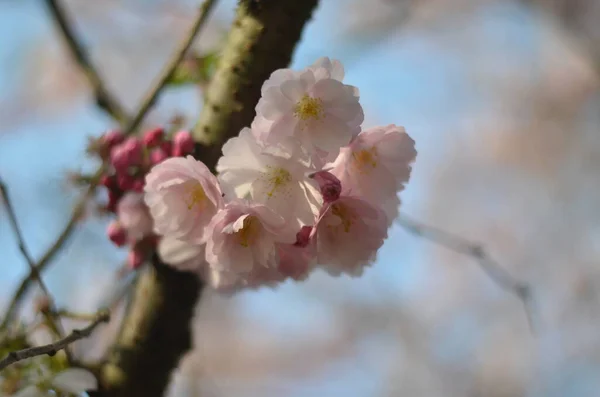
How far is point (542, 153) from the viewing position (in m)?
3.00

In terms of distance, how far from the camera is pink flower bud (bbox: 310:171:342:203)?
43 cm

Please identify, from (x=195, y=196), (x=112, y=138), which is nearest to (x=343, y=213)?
(x=195, y=196)

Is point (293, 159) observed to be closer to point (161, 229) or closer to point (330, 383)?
point (161, 229)

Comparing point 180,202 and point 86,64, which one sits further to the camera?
point 86,64

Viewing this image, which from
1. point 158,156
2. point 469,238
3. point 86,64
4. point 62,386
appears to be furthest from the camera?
point 469,238

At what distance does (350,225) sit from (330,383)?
275cm

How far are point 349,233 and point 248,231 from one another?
0.09 metres

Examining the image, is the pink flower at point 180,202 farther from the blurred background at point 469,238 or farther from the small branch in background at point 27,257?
the blurred background at point 469,238

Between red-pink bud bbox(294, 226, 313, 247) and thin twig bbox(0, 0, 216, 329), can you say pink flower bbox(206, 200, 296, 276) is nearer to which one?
red-pink bud bbox(294, 226, 313, 247)

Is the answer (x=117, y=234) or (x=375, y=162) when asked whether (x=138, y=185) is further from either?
(x=375, y=162)

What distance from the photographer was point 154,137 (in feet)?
1.98

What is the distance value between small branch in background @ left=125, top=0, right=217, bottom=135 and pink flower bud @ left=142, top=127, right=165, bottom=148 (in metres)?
0.09

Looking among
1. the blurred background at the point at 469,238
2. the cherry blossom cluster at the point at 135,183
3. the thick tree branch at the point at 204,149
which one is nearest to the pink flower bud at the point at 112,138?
the cherry blossom cluster at the point at 135,183

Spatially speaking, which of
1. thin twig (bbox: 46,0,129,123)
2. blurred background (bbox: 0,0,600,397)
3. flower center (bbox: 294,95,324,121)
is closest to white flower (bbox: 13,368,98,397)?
flower center (bbox: 294,95,324,121)
